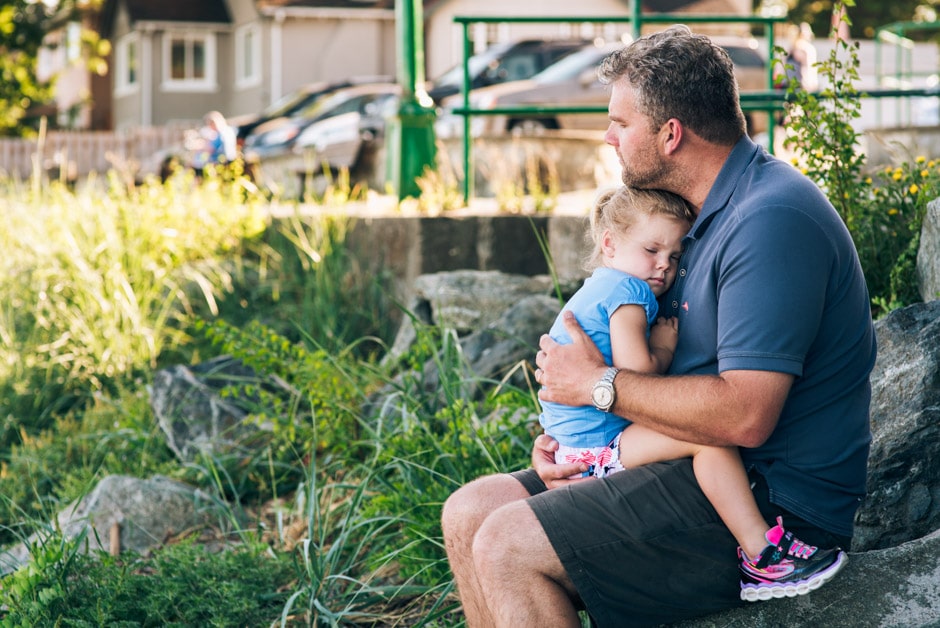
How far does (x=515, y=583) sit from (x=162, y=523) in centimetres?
262

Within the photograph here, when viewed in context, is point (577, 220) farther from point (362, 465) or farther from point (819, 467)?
point (819, 467)

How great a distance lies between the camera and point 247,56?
2988 cm

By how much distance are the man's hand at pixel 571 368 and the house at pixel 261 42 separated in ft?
76.2

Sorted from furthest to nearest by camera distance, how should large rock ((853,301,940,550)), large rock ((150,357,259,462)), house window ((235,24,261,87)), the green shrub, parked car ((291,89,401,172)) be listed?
house window ((235,24,261,87))
parked car ((291,89,401,172))
large rock ((150,357,259,462))
the green shrub
large rock ((853,301,940,550))

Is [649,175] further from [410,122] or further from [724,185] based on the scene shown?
[410,122]

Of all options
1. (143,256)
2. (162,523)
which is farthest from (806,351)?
(143,256)

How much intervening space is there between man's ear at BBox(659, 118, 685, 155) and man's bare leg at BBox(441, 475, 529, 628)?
0.91 meters

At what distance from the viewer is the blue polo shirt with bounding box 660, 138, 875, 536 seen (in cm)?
252

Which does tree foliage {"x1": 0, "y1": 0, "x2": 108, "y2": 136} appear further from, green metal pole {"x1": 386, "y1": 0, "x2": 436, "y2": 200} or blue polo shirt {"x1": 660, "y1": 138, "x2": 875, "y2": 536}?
blue polo shirt {"x1": 660, "y1": 138, "x2": 875, "y2": 536}

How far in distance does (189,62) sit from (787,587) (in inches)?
1203

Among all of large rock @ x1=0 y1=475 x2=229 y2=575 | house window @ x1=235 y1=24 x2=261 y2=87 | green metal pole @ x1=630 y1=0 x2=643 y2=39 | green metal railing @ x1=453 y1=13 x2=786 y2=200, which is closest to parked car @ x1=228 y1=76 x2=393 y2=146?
house window @ x1=235 y1=24 x2=261 y2=87

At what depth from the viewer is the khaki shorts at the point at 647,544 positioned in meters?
2.61

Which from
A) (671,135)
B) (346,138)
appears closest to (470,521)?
(671,135)

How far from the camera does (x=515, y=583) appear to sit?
263 cm
